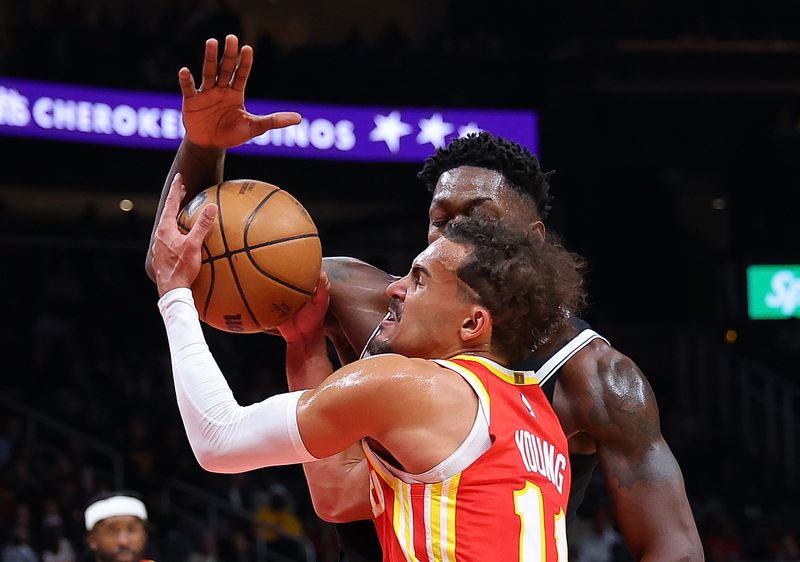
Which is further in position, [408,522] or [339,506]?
[339,506]

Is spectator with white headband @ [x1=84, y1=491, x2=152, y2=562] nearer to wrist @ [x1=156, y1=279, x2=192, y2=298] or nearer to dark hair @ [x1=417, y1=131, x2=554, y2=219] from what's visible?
dark hair @ [x1=417, y1=131, x2=554, y2=219]

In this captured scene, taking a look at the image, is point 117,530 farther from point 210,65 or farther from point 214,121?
point 210,65

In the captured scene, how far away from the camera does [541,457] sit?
245 cm

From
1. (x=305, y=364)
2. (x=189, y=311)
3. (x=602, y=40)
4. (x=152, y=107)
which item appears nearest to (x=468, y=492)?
(x=189, y=311)

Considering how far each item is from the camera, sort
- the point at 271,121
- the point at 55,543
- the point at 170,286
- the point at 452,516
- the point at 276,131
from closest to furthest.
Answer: the point at 452,516
the point at 170,286
the point at 271,121
the point at 55,543
the point at 276,131

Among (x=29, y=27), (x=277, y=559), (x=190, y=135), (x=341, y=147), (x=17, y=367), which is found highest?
(x=29, y=27)

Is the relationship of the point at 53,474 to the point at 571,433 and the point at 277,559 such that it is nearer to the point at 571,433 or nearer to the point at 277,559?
the point at 277,559

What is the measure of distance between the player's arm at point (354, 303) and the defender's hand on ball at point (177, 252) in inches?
23.1

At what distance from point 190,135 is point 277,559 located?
25.7ft

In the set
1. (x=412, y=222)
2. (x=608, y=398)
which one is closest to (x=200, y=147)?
(x=608, y=398)

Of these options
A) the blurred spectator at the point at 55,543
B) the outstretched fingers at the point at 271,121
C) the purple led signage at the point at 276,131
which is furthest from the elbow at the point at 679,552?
the purple led signage at the point at 276,131

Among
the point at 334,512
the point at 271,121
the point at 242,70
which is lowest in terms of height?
the point at 334,512

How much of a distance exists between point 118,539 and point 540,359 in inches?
119

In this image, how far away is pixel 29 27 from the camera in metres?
12.6
